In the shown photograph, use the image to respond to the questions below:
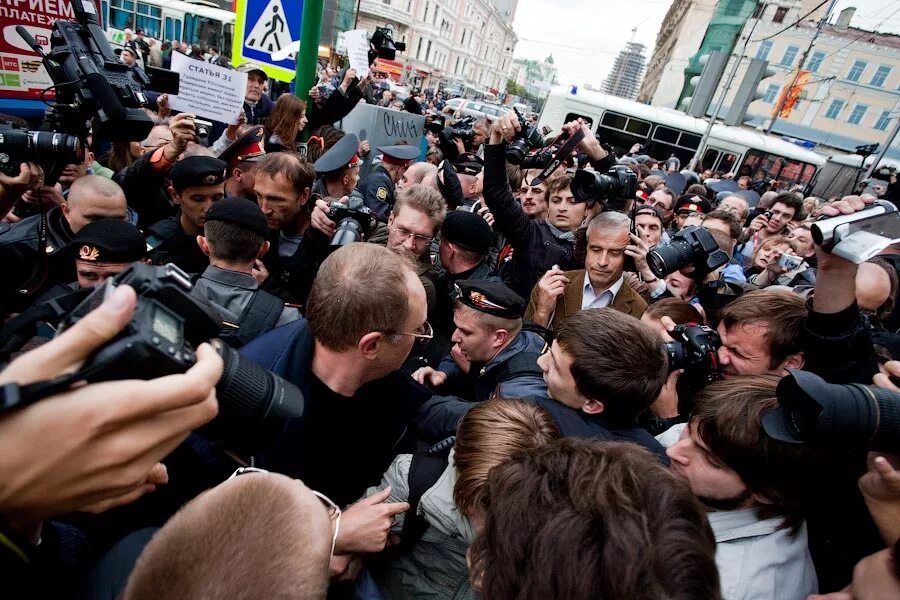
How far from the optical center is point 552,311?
313 cm

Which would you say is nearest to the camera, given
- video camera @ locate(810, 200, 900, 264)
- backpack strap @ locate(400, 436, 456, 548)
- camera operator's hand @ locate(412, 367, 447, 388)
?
backpack strap @ locate(400, 436, 456, 548)

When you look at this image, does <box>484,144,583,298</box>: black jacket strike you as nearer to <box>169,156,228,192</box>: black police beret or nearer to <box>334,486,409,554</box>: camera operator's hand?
<box>169,156,228,192</box>: black police beret

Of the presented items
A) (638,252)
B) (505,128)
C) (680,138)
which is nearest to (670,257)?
(638,252)

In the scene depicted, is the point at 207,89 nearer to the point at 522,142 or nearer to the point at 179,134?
the point at 179,134

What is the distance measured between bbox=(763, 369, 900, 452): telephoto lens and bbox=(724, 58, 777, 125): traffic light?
11.0 meters

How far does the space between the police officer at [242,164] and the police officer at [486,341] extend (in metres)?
2.06

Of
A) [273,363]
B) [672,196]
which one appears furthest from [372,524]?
[672,196]

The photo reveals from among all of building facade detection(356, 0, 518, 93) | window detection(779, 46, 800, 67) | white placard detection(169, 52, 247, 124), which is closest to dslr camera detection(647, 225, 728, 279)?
white placard detection(169, 52, 247, 124)

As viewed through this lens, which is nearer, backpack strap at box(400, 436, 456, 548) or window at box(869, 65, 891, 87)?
backpack strap at box(400, 436, 456, 548)

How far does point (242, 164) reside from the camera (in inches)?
145

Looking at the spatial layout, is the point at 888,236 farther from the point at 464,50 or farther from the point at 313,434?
the point at 464,50

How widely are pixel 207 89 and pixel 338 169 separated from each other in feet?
4.30

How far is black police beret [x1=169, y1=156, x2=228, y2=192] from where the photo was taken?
2918 mm

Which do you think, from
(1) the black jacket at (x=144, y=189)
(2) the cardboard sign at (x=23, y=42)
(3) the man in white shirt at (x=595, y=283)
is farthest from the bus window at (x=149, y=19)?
(3) the man in white shirt at (x=595, y=283)
